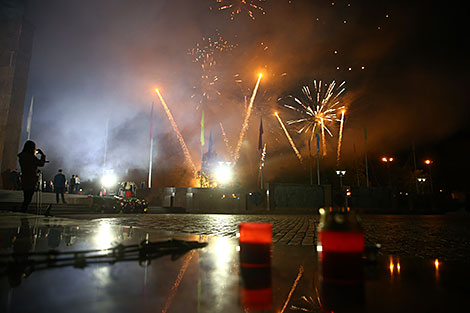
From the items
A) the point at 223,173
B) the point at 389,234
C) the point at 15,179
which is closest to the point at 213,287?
the point at 389,234

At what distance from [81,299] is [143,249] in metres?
1.38

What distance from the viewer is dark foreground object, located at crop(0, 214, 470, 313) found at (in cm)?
167

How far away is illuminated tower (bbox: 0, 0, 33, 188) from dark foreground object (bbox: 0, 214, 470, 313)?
2491cm

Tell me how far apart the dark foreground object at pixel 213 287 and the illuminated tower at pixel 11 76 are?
2491cm

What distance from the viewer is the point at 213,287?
204cm

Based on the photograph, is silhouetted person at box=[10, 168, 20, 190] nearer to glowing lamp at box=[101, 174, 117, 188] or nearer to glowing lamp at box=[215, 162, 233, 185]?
glowing lamp at box=[101, 174, 117, 188]

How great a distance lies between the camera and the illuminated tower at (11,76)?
71.8 feet

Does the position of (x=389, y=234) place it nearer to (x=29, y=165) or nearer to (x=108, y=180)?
(x=29, y=165)

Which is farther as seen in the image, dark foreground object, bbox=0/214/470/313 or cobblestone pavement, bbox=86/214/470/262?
cobblestone pavement, bbox=86/214/470/262

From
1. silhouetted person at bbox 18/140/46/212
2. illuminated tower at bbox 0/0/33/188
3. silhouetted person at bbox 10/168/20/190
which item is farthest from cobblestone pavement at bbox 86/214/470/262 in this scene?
illuminated tower at bbox 0/0/33/188

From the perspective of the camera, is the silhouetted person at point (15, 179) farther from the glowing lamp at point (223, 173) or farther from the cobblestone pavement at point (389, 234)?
the glowing lamp at point (223, 173)

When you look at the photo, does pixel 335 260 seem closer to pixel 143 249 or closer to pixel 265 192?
pixel 143 249

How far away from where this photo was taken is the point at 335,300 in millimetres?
1800

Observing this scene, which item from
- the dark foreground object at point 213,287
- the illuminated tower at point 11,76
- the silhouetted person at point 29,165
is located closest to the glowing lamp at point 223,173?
the illuminated tower at point 11,76
